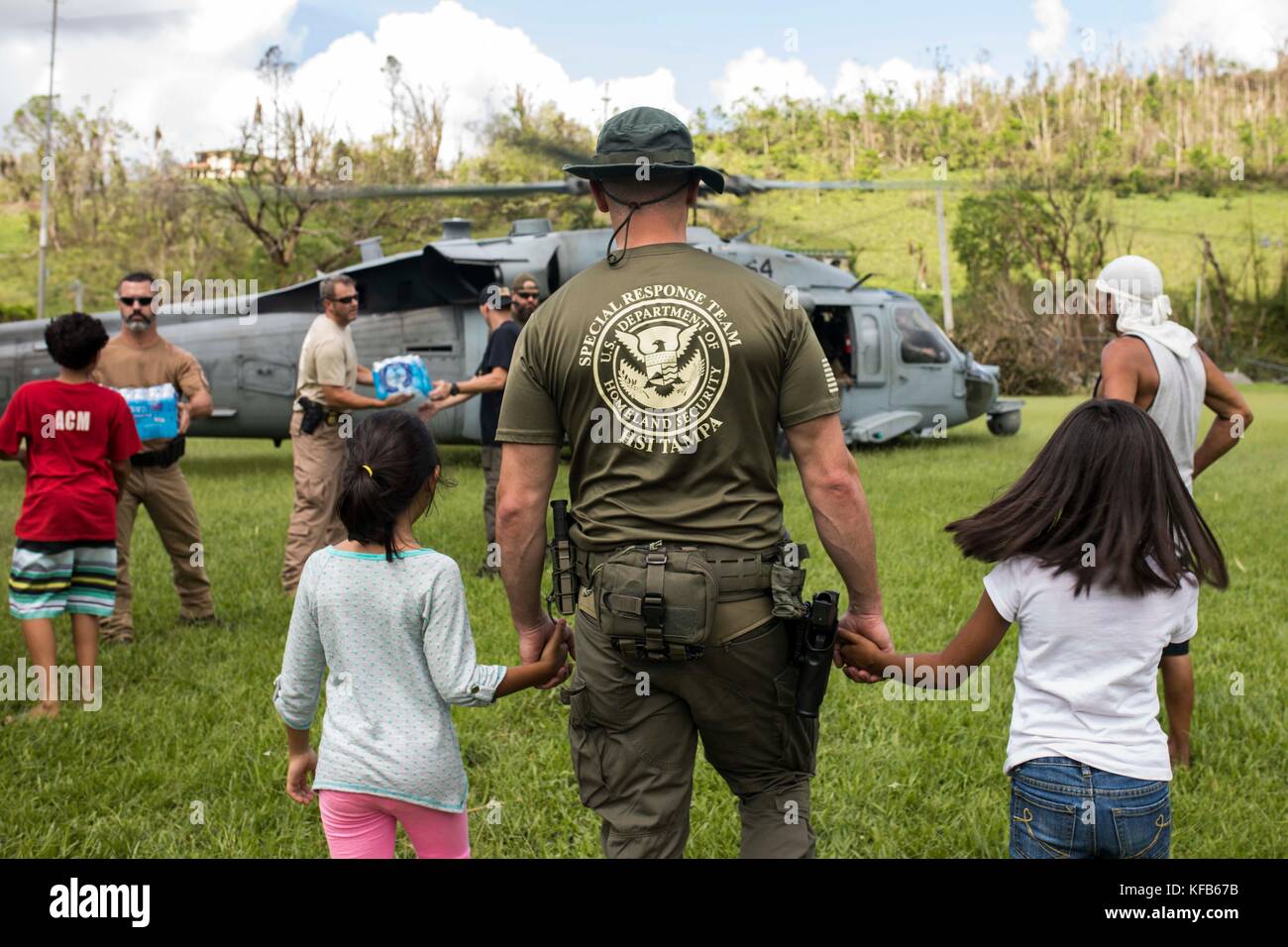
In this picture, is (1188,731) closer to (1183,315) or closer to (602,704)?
(602,704)

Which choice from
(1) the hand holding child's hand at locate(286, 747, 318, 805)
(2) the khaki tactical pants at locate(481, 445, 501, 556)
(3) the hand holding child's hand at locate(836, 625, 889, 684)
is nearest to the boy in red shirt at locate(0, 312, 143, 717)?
(1) the hand holding child's hand at locate(286, 747, 318, 805)

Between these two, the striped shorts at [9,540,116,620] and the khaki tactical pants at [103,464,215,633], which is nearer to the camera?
the striped shorts at [9,540,116,620]

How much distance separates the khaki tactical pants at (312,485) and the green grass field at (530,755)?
419mm

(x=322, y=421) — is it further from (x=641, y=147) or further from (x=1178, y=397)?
(x=1178, y=397)

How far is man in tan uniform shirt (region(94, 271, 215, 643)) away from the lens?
6.27m

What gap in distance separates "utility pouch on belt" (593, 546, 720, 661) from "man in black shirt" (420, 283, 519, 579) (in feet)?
14.7

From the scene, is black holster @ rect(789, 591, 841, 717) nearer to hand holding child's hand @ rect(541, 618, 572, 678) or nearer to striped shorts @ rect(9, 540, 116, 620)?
hand holding child's hand @ rect(541, 618, 572, 678)

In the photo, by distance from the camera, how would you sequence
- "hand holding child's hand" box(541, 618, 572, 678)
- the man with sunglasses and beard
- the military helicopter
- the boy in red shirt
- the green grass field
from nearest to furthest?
"hand holding child's hand" box(541, 618, 572, 678), the green grass field, the boy in red shirt, the man with sunglasses and beard, the military helicopter

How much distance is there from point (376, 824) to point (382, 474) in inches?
33.1

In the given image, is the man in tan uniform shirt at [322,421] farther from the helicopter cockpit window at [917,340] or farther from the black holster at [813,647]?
the helicopter cockpit window at [917,340]

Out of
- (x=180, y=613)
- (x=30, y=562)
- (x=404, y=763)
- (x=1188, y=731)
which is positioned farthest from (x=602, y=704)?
(x=180, y=613)

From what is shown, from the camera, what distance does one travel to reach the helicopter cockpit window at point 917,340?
14.9 m

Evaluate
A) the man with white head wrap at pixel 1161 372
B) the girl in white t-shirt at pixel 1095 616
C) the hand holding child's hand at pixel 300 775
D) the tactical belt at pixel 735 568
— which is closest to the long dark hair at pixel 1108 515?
the girl in white t-shirt at pixel 1095 616

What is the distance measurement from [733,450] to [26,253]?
41654mm
